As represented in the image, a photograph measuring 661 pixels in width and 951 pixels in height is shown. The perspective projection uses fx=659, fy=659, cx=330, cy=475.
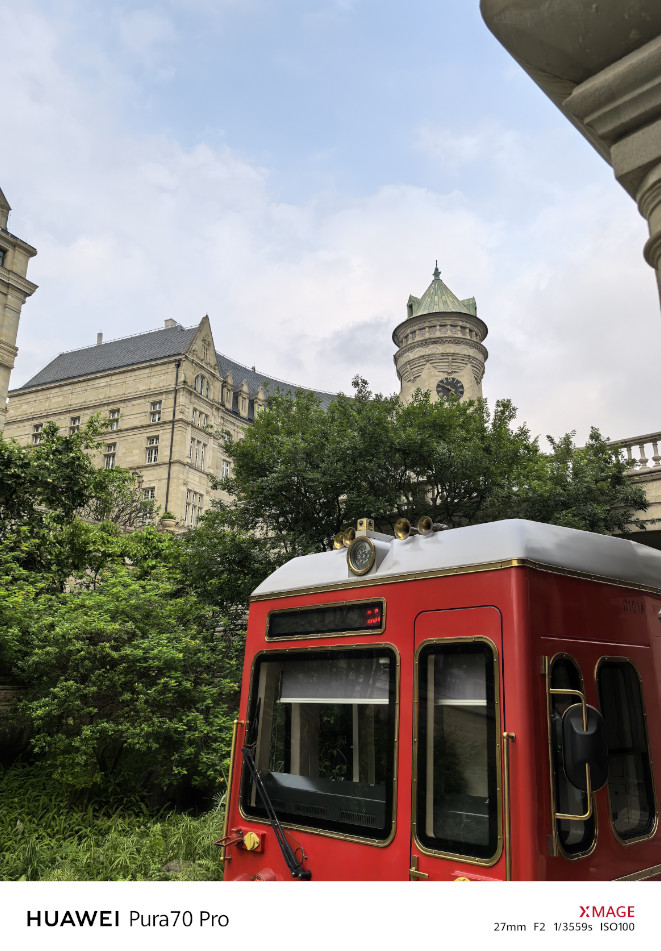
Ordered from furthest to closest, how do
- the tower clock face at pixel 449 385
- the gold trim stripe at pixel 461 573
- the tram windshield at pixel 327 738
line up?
the tower clock face at pixel 449 385, the tram windshield at pixel 327 738, the gold trim stripe at pixel 461 573

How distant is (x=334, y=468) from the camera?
15859mm

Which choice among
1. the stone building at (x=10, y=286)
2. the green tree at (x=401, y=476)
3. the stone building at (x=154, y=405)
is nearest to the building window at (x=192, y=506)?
the stone building at (x=154, y=405)

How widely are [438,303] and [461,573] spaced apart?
42.8 metres

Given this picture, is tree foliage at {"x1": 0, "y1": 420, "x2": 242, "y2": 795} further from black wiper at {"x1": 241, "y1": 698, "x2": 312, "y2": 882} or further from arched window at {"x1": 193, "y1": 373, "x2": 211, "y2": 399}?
arched window at {"x1": 193, "y1": 373, "x2": 211, "y2": 399}

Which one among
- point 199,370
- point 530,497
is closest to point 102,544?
point 530,497

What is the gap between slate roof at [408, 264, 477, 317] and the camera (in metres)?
44.6

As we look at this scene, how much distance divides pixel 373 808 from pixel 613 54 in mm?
4804

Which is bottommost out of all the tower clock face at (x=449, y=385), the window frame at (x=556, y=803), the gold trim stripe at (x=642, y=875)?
the gold trim stripe at (x=642, y=875)

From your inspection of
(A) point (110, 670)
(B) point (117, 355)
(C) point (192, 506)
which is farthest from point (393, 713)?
(B) point (117, 355)

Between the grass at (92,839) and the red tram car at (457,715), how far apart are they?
366 cm

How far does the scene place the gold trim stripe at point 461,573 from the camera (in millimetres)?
4121

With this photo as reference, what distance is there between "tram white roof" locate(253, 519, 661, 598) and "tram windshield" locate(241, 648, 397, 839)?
614 millimetres

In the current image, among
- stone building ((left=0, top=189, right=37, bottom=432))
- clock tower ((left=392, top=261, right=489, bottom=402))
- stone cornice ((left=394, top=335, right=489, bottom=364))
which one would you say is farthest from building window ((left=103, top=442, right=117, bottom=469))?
stone cornice ((left=394, top=335, right=489, bottom=364))
